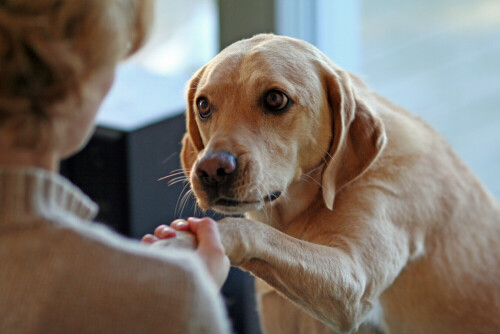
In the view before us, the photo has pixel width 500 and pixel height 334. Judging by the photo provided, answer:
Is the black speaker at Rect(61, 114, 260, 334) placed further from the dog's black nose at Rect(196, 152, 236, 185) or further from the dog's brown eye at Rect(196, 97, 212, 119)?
the dog's black nose at Rect(196, 152, 236, 185)

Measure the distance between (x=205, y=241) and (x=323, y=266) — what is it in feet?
1.07

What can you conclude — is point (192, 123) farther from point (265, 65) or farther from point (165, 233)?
point (165, 233)

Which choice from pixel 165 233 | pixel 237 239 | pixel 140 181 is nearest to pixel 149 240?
pixel 165 233

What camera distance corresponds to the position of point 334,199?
1346 mm

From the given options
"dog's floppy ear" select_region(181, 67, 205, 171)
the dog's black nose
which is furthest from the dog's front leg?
"dog's floppy ear" select_region(181, 67, 205, 171)

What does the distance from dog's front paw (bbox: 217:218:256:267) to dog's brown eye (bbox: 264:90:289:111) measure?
31cm

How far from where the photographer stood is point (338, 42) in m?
2.83

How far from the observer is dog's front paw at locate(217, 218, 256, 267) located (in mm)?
1017

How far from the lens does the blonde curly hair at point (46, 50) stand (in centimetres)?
69

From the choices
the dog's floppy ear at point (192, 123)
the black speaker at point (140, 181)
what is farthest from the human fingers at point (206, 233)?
the black speaker at point (140, 181)

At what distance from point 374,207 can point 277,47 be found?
0.41m

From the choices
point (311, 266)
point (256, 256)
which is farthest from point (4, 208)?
point (311, 266)

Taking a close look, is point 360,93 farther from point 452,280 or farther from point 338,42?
point 338,42

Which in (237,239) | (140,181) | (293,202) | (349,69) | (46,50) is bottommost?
(140,181)
